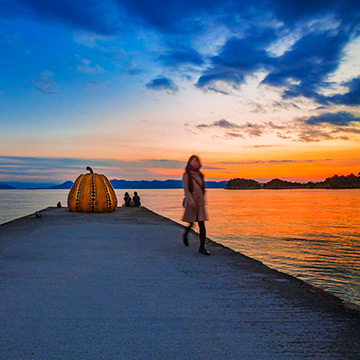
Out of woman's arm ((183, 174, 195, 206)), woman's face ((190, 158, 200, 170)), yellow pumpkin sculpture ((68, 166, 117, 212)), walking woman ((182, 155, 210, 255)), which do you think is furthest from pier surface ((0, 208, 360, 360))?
yellow pumpkin sculpture ((68, 166, 117, 212))

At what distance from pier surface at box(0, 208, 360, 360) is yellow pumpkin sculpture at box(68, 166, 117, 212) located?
10256 mm

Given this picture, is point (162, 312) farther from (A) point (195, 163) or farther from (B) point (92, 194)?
(B) point (92, 194)

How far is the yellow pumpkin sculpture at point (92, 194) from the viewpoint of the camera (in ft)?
55.3

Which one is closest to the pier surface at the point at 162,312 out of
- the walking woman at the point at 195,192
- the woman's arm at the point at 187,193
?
the walking woman at the point at 195,192

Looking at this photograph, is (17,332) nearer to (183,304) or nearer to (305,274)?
(183,304)

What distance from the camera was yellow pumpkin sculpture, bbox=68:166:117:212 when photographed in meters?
16.8

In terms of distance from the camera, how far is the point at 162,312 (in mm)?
3699

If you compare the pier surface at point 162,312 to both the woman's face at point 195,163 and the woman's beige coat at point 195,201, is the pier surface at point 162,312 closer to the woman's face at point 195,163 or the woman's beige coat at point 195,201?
the woman's beige coat at point 195,201

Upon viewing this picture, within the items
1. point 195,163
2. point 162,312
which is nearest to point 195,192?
Result: point 195,163

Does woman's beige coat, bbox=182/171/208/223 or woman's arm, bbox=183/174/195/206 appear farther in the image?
woman's beige coat, bbox=182/171/208/223

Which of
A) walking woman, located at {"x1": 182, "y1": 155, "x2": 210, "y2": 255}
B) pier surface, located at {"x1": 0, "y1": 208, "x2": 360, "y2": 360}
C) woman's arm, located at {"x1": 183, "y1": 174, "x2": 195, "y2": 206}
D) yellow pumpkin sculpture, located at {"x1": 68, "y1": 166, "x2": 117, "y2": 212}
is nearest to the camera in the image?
pier surface, located at {"x1": 0, "y1": 208, "x2": 360, "y2": 360}

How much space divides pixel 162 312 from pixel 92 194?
13926mm

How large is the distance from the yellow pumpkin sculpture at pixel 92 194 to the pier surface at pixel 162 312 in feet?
33.6

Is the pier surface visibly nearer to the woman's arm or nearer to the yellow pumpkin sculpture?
the woman's arm
